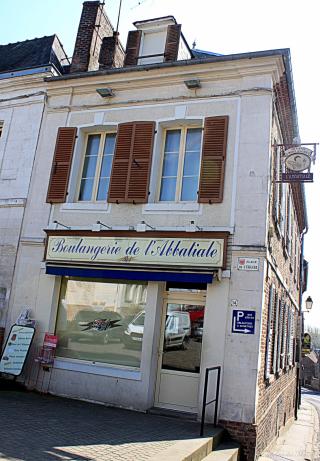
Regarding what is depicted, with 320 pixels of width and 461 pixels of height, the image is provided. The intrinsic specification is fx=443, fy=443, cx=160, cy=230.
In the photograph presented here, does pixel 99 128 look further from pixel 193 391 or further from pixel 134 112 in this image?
pixel 193 391

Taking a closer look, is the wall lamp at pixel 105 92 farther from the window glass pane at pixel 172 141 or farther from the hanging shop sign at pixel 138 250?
the hanging shop sign at pixel 138 250

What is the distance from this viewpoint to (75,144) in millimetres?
9727

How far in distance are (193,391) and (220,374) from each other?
2.41 feet

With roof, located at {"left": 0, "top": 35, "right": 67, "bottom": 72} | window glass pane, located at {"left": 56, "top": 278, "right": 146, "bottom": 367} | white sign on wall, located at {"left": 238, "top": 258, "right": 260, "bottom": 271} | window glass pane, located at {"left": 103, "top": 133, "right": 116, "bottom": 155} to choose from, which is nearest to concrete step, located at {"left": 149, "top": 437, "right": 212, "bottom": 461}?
window glass pane, located at {"left": 56, "top": 278, "right": 146, "bottom": 367}

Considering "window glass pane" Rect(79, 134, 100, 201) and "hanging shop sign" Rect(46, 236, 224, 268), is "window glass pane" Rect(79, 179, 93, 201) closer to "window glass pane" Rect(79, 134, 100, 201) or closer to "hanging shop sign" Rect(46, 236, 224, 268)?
"window glass pane" Rect(79, 134, 100, 201)

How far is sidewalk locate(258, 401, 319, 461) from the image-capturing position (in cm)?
898

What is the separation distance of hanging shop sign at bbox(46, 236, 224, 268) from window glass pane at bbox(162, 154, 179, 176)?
1.49 metres

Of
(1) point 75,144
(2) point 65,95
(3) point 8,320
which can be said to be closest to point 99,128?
(1) point 75,144

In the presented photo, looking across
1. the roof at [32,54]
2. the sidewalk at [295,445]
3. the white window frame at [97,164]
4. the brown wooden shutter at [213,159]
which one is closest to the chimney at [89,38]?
the roof at [32,54]

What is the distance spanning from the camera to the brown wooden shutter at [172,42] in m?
9.91

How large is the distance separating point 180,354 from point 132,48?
23.0 feet

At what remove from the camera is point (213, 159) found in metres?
8.51

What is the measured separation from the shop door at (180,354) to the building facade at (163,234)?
20 mm

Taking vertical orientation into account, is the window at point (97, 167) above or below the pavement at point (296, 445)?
above
